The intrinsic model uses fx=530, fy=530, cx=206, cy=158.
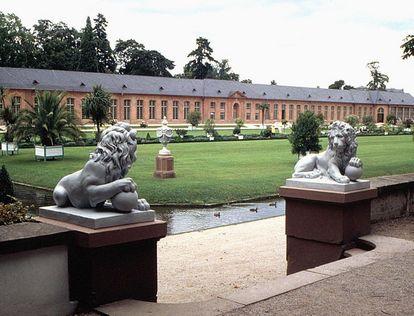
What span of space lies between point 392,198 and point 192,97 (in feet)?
199

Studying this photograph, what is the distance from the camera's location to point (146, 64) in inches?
2938

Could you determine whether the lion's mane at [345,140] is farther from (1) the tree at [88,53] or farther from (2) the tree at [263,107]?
(2) the tree at [263,107]

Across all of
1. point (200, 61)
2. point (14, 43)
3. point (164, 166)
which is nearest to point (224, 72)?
point (200, 61)

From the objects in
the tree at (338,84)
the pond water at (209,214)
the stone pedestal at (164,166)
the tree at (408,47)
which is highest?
the tree at (338,84)

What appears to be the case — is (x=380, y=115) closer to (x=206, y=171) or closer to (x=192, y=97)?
(x=192, y=97)

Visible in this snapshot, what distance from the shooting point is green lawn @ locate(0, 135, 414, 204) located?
1390 centimetres

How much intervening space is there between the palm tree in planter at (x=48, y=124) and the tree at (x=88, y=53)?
155 feet

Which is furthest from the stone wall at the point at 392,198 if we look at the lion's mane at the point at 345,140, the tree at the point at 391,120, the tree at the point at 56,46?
the tree at the point at 391,120

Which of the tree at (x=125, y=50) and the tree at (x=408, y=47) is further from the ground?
the tree at (x=125, y=50)

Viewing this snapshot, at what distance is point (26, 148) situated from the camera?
95.8 ft

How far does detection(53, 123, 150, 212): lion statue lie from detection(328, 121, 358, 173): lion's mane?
8.11 ft

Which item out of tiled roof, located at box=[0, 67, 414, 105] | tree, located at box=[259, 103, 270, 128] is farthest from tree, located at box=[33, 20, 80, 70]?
tree, located at box=[259, 103, 270, 128]

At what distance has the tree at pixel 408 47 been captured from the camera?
524 inches

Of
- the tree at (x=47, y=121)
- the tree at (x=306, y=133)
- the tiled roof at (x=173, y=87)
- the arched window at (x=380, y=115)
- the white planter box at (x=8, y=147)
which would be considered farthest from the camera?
the arched window at (x=380, y=115)
